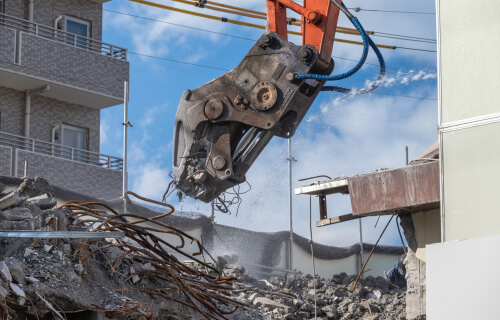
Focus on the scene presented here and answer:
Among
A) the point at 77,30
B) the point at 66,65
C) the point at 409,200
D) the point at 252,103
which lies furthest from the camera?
the point at 77,30

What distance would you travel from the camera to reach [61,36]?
20.5 metres

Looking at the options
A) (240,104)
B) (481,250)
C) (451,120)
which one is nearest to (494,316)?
(481,250)

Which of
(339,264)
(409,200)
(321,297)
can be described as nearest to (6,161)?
(339,264)

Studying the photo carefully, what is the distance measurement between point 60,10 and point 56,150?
3490 millimetres

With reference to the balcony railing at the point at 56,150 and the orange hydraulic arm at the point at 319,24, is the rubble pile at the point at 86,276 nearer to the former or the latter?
the orange hydraulic arm at the point at 319,24

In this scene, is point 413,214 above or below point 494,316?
above

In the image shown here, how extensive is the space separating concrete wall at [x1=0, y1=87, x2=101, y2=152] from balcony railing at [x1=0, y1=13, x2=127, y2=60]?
4.60 feet

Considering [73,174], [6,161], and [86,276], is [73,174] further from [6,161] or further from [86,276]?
[86,276]

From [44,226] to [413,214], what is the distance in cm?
435

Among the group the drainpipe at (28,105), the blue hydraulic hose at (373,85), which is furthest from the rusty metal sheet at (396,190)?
the drainpipe at (28,105)

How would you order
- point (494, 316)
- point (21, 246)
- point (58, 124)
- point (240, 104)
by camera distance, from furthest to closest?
point (58, 124)
point (240, 104)
point (21, 246)
point (494, 316)

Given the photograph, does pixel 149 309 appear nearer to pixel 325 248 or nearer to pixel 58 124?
pixel 325 248

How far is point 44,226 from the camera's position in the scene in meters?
6.88

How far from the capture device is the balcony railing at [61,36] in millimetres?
19406
